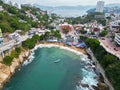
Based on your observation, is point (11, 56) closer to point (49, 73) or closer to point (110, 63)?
point (49, 73)

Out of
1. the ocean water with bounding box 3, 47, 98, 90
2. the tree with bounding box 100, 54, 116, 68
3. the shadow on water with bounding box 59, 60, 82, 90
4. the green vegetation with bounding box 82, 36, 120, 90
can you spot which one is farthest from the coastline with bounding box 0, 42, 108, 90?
the tree with bounding box 100, 54, 116, 68

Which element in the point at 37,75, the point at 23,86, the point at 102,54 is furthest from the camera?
the point at 102,54

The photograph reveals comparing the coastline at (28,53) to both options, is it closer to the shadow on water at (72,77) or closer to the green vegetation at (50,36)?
the green vegetation at (50,36)

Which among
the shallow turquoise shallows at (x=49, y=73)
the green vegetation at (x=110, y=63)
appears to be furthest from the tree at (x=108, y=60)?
the shallow turquoise shallows at (x=49, y=73)

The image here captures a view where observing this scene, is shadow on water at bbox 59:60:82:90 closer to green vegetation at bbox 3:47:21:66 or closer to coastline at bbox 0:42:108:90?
coastline at bbox 0:42:108:90

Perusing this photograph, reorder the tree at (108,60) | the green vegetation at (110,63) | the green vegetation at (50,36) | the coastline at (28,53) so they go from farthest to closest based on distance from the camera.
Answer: the green vegetation at (50,36), the coastline at (28,53), the tree at (108,60), the green vegetation at (110,63)

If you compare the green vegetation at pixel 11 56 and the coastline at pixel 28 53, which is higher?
the green vegetation at pixel 11 56

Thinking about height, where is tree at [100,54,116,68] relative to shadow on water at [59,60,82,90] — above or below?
above

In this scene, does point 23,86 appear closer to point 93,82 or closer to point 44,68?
point 44,68

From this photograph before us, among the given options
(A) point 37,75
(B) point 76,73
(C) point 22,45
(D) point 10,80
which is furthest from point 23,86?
(C) point 22,45
